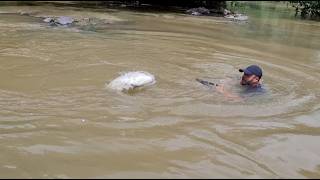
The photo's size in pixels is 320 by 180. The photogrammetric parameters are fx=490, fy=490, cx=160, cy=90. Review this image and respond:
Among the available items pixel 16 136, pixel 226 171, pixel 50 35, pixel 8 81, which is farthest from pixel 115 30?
pixel 226 171

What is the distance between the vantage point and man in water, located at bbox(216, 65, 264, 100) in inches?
295

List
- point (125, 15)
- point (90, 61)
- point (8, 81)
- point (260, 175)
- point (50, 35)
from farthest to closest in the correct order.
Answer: point (125, 15), point (50, 35), point (90, 61), point (8, 81), point (260, 175)

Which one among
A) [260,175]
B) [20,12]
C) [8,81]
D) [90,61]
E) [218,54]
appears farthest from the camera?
[20,12]

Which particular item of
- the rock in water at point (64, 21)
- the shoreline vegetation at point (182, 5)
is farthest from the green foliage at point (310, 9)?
the rock in water at point (64, 21)

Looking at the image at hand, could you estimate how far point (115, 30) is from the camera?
14.6m

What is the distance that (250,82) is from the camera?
7.61 m

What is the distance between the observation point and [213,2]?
29.0 m

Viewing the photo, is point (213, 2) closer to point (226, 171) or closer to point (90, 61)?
point (90, 61)

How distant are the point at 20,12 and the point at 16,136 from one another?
1414 cm

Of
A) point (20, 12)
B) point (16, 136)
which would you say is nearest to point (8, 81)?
point (16, 136)

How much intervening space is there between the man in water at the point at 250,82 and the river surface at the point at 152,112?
0.17 metres

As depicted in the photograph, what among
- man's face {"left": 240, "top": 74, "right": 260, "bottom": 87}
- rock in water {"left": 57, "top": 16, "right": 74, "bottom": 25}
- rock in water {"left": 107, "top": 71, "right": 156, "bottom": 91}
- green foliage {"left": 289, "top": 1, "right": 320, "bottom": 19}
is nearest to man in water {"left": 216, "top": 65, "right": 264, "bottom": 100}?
man's face {"left": 240, "top": 74, "right": 260, "bottom": 87}

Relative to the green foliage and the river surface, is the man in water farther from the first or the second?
the green foliage

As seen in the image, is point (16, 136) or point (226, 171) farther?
point (16, 136)
